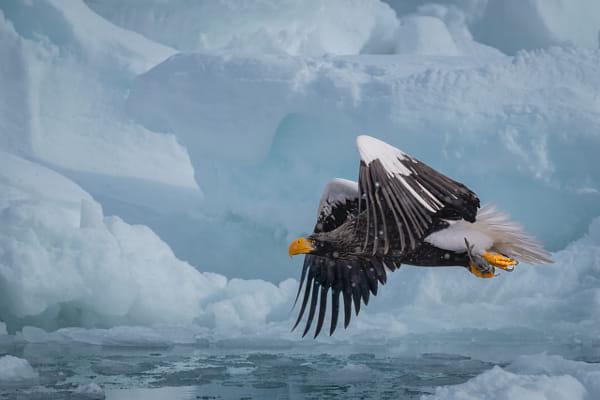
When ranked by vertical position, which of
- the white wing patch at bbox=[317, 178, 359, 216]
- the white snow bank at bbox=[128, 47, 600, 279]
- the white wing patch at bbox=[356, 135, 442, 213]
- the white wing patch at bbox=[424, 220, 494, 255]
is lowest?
the white wing patch at bbox=[424, 220, 494, 255]

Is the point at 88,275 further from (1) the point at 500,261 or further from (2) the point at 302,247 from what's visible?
(1) the point at 500,261

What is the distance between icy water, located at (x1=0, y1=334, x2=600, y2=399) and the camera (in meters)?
7.52

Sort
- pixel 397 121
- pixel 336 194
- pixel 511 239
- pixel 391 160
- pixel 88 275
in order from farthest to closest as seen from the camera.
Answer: pixel 397 121 < pixel 88 275 < pixel 336 194 < pixel 511 239 < pixel 391 160

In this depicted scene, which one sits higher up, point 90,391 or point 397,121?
point 397,121

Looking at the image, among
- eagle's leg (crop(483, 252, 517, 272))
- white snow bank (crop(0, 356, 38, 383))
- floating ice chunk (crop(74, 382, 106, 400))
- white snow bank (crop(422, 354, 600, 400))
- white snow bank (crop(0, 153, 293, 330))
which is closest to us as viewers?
eagle's leg (crop(483, 252, 517, 272))

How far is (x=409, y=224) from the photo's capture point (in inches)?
119

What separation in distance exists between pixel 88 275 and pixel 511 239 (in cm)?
893

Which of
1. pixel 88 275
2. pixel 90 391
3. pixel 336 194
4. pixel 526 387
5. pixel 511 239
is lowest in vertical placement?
pixel 90 391

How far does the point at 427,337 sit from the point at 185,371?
5449mm

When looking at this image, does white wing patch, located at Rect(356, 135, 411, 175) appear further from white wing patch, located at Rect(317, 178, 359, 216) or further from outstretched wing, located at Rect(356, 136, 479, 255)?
white wing patch, located at Rect(317, 178, 359, 216)

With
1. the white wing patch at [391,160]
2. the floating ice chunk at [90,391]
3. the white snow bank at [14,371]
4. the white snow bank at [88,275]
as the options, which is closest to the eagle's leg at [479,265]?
the white wing patch at [391,160]

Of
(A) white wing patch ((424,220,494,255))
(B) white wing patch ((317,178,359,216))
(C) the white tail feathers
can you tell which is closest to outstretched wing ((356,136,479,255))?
(A) white wing patch ((424,220,494,255))

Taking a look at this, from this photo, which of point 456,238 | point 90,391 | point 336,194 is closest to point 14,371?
point 90,391

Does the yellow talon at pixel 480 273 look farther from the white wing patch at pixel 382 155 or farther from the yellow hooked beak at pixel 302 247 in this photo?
the yellow hooked beak at pixel 302 247
